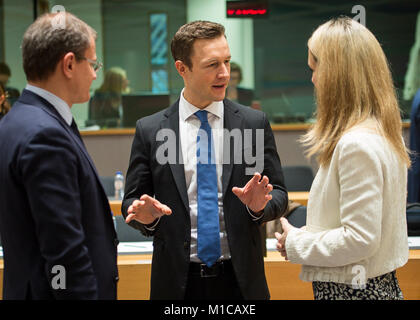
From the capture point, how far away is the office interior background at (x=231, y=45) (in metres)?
7.21

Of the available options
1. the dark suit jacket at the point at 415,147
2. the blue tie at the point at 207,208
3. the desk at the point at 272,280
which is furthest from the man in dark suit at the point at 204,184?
the dark suit jacket at the point at 415,147

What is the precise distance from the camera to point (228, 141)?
211 cm

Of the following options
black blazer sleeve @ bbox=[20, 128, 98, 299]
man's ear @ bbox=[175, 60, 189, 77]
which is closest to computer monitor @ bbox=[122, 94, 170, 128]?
man's ear @ bbox=[175, 60, 189, 77]

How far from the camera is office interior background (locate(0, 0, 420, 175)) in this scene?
721cm

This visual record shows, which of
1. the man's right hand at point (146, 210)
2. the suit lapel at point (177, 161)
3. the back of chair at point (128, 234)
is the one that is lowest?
the back of chair at point (128, 234)

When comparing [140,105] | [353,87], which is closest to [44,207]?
[353,87]

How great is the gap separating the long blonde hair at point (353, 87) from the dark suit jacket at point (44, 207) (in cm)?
68

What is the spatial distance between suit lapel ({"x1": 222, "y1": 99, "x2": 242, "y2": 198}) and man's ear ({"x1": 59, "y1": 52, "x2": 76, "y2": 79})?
2.28 ft

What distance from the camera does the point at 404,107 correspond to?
7348 mm

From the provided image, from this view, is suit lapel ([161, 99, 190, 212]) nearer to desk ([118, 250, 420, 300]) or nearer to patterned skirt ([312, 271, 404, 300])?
patterned skirt ([312, 271, 404, 300])

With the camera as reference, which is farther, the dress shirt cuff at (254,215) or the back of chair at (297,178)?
the back of chair at (297,178)

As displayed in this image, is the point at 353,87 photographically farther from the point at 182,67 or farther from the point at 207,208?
the point at 182,67

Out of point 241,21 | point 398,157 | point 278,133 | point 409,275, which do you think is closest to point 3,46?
point 241,21

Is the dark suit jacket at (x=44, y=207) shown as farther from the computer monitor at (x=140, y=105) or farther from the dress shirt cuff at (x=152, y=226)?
the computer monitor at (x=140, y=105)
